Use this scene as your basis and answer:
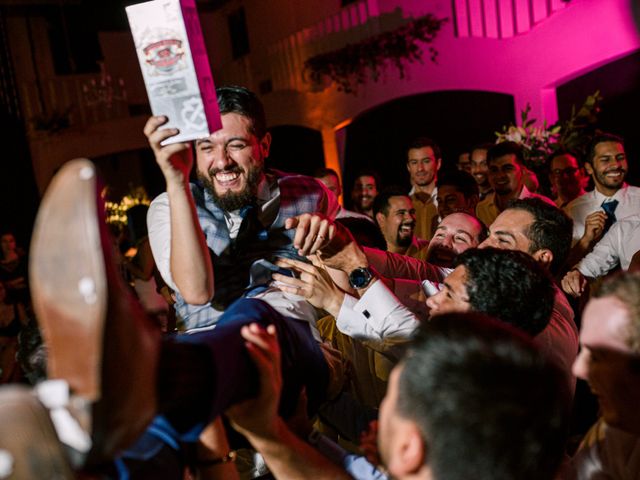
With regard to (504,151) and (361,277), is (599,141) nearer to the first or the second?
(504,151)

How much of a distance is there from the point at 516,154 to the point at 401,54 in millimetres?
4875

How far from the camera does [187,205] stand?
180cm

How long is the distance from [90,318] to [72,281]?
7cm

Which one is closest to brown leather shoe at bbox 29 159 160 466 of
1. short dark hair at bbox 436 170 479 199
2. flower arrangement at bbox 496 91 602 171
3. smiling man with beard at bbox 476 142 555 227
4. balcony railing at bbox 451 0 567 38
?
short dark hair at bbox 436 170 479 199

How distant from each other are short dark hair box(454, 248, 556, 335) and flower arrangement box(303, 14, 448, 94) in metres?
7.56

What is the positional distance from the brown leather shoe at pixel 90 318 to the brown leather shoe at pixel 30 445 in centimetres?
10

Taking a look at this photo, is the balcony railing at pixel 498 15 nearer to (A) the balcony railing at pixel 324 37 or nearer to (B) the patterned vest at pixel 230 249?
(A) the balcony railing at pixel 324 37

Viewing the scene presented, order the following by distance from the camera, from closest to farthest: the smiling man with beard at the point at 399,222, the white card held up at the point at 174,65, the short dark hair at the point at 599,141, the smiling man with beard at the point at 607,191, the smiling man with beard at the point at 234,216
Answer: the white card held up at the point at 174,65
the smiling man with beard at the point at 234,216
the smiling man with beard at the point at 399,222
the smiling man with beard at the point at 607,191
the short dark hair at the point at 599,141

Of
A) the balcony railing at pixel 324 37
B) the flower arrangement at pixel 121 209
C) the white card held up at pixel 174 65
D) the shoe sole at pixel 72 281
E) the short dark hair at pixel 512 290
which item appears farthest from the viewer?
the flower arrangement at pixel 121 209

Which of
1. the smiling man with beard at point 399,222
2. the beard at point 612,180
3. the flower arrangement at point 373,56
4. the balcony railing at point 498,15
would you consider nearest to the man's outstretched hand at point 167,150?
the smiling man with beard at point 399,222

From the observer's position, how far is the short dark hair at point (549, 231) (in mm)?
2686

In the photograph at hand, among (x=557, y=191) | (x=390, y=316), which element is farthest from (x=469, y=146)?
(x=390, y=316)

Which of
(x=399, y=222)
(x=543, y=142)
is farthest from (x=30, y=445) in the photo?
(x=543, y=142)

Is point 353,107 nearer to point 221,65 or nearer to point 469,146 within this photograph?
point 469,146
